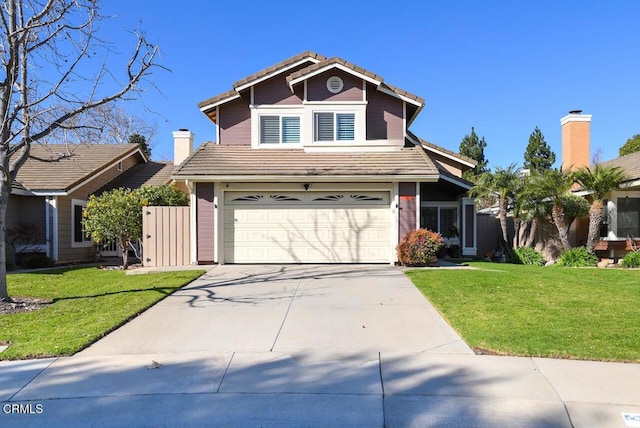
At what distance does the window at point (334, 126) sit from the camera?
1348cm

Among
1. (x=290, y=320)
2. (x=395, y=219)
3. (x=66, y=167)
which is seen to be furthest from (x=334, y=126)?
(x=66, y=167)

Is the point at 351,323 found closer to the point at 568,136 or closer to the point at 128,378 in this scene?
the point at 128,378

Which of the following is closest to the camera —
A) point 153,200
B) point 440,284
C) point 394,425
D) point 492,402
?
point 394,425

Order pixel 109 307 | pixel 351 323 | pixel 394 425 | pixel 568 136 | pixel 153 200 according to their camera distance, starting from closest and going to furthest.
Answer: pixel 394 425, pixel 351 323, pixel 109 307, pixel 153 200, pixel 568 136

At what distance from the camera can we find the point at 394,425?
3.46 meters

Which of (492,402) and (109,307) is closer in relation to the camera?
(492,402)

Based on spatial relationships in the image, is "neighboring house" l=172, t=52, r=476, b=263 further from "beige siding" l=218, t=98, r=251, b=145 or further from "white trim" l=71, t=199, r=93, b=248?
"white trim" l=71, t=199, r=93, b=248

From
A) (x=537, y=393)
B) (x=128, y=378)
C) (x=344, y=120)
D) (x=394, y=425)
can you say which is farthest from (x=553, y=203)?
(x=128, y=378)

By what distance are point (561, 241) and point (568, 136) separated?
15.2 feet

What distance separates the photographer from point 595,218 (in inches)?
536

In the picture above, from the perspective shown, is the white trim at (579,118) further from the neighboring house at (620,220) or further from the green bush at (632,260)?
the green bush at (632,260)

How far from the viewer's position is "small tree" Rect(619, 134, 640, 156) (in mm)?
31688

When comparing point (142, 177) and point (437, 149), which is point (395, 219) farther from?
point (142, 177)

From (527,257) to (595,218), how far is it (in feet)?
7.97
